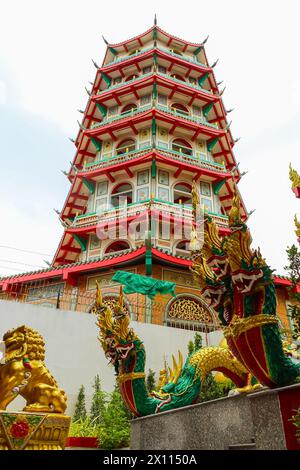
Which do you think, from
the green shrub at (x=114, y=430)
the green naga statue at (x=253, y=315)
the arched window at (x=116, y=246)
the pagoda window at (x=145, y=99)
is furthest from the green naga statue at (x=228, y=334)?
the pagoda window at (x=145, y=99)

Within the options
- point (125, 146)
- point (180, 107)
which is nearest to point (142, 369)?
point (125, 146)

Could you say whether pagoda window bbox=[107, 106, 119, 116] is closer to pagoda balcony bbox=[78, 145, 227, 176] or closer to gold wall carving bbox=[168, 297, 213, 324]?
pagoda balcony bbox=[78, 145, 227, 176]

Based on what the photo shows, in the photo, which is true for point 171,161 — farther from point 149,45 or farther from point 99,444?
point 99,444

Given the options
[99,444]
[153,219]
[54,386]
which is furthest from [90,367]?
[153,219]

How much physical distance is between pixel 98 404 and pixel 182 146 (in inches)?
581

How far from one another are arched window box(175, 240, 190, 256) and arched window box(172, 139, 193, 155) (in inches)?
217

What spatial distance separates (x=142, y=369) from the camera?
571 centimetres

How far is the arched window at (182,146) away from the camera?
1997cm

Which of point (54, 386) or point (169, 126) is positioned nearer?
point (54, 386)

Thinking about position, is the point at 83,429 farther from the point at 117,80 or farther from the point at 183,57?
the point at 183,57

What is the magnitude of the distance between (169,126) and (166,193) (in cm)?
438

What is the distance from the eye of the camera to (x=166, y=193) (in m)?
17.8

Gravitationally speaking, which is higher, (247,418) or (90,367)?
(90,367)

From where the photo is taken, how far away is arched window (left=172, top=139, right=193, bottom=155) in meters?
20.0
